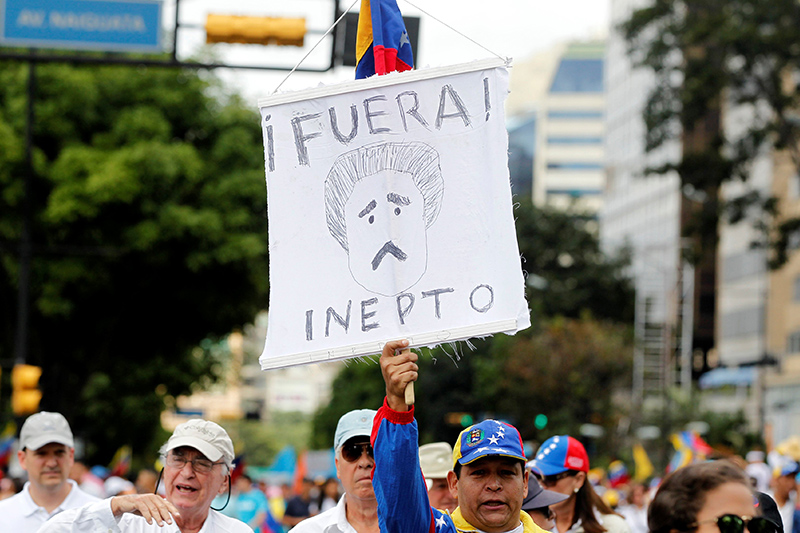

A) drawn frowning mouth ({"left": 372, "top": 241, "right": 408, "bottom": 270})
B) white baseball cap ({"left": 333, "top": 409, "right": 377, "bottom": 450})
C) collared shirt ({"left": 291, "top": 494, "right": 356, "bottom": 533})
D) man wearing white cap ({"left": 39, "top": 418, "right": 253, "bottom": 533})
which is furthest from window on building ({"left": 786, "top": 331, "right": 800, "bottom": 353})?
drawn frowning mouth ({"left": 372, "top": 241, "right": 408, "bottom": 270})

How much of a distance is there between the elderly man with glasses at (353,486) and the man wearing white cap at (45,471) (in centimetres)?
188

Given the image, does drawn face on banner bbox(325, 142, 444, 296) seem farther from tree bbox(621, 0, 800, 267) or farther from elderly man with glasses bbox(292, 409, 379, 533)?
tree bbox(621, 0, 800, 267)

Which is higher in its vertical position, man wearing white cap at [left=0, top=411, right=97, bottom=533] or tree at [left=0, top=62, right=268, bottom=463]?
tree at [left=0, top=62, right=268, bottom=463]

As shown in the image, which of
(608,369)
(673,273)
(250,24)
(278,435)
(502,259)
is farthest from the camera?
(278,435)

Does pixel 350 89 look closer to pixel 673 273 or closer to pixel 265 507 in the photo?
pixel 265 507

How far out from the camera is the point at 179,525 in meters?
4.97

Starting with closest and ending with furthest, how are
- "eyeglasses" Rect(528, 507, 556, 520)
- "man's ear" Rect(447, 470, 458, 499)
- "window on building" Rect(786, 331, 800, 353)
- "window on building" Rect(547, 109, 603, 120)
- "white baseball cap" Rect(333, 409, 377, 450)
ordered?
1. "man's ear" Rect(447, 470, 458, 499)
2. "white baseball cap" Rect(333, 409, 377, 450)
3. "eyeglasses" Rect(528, 507, 556, 520)
4. "window on building" Rect(786, 331, 800, 353)
5. "window on building" Rect(547, 109, 603, 120)

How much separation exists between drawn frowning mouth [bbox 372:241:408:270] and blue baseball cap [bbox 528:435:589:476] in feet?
8.87

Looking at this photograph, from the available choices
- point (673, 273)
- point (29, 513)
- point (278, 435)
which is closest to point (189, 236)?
point (29, 513)

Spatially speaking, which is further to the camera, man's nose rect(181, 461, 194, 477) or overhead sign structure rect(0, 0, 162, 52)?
overhead sign structure rect(0, 0, 162, 52)

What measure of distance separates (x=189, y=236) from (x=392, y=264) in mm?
23177

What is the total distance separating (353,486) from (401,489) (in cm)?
149

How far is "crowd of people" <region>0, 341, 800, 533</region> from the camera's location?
10.5 feet

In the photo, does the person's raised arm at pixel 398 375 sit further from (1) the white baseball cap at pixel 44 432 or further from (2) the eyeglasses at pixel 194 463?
(1) the white baseball cap at pixel 44 432
